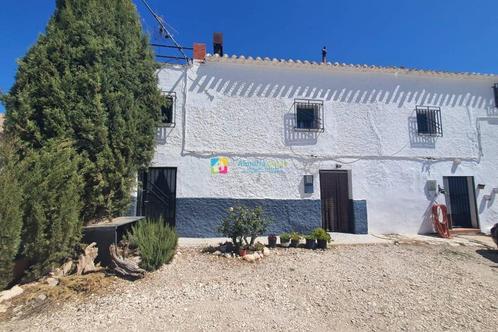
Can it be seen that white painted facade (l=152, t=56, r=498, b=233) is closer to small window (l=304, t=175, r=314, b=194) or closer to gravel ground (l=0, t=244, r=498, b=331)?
small window (l=304, t=175, r=314, b=194)

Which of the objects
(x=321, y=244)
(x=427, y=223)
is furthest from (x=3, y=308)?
(x=427, y=223)

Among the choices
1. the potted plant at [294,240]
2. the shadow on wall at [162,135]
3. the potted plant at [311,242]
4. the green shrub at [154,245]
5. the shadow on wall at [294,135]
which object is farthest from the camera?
the shadow on wall at [294,135]

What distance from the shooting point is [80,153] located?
6246mm

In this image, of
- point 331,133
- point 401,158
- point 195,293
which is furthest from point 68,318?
point 401,158

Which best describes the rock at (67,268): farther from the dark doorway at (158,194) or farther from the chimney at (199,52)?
the chimney at (199,52)

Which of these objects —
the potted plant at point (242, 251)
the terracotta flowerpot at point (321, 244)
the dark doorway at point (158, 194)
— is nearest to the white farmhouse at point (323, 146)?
the dark doorway at point (158, 194)

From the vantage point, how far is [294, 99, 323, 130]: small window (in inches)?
384

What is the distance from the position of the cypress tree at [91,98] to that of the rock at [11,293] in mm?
1882

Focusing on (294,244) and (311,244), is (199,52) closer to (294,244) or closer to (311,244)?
(294,244)

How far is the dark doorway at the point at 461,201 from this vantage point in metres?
10.2

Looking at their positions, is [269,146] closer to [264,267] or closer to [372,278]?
[264,267]

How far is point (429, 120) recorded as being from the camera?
1050cm

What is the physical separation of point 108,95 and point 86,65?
829mm

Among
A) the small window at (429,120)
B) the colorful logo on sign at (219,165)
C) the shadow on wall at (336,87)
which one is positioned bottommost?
the colorful logo on sign at (219,165)
